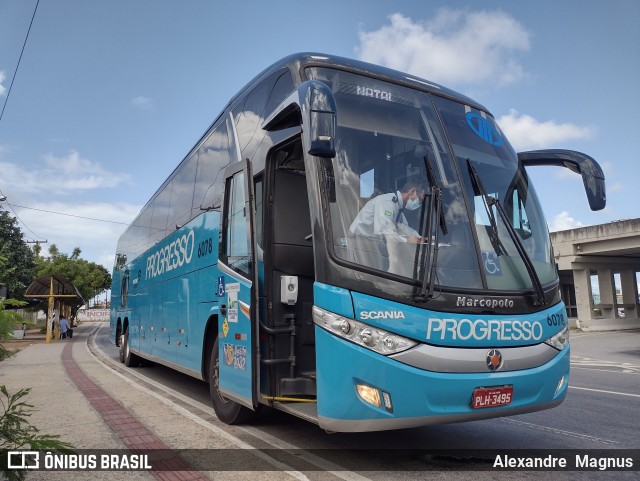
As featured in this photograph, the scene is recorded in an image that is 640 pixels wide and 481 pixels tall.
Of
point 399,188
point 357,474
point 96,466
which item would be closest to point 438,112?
point 399,188

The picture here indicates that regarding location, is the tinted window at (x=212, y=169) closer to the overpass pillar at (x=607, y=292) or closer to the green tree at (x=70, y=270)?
the overpass pillar at (x=607, y=292)

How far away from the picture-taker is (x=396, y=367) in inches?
161

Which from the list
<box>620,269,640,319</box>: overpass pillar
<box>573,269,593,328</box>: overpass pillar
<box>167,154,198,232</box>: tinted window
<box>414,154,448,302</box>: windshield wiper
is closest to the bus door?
<box>414,154,448,302</box>: windshield wiper

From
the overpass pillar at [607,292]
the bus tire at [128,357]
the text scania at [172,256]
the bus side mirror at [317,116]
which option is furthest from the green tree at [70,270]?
the bus side mirror at [317,116]

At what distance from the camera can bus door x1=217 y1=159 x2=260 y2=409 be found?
18.1 feet

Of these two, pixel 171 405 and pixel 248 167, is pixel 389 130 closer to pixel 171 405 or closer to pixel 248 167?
pixel 248 167

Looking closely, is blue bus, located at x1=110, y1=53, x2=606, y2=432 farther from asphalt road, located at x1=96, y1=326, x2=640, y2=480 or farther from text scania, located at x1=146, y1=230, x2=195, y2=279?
text scania, located at x1=146, y1=230, x2=195, y2=279

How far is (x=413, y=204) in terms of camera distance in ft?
15.4

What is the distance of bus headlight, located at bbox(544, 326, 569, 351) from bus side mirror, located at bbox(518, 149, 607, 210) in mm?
1535

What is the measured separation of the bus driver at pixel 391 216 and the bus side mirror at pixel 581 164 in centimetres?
186

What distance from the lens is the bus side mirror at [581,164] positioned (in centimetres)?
567

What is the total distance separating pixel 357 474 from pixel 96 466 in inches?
96.3

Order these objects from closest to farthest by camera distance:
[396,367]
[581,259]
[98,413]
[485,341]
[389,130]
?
[396,367] < [485,341] < [389,130] < [98,413] < [581,259]

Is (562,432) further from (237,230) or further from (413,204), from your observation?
(237,230)
